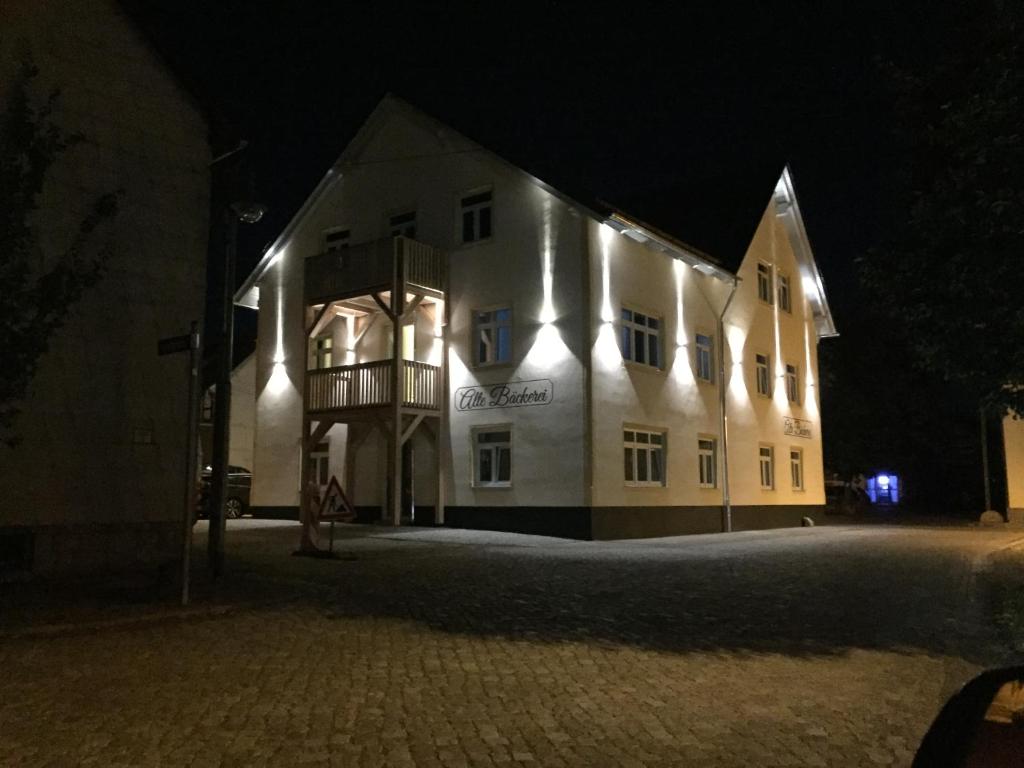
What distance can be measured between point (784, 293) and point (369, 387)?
611 inches

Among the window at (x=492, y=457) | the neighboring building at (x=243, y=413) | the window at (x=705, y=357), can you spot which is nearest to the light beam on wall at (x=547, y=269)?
the window at (x=492, y=457)

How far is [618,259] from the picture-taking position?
21.5 meters

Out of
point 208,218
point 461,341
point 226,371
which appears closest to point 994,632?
point 226,371

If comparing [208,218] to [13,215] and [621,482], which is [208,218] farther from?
[621,482]

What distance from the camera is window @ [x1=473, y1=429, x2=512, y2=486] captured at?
70.1 feet

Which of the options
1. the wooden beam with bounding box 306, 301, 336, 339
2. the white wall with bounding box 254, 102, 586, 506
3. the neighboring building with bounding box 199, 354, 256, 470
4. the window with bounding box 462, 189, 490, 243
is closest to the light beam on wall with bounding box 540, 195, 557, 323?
the white wall with bounding box 254, 102, 586, 506

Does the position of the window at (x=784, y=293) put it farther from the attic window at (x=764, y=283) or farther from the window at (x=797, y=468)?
the window at (x=797, y=468)

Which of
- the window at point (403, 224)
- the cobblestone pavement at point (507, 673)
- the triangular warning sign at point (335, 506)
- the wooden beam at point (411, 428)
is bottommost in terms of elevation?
the cobblestone pavement at point (507, 673)

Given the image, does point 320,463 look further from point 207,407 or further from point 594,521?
point 594,521

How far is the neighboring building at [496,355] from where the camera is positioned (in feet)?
67.8

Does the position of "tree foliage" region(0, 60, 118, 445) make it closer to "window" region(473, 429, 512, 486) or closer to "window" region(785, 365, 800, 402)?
"window" region(473, 429, 512, 486)

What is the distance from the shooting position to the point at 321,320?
24.2 metres

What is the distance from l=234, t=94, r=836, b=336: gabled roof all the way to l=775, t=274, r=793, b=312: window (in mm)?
1626

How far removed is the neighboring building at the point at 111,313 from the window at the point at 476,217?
373 inches
